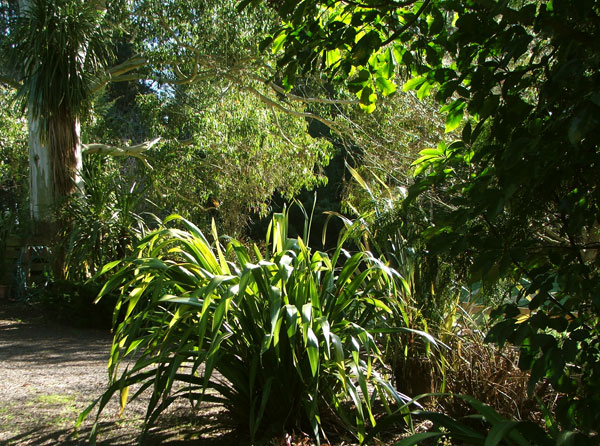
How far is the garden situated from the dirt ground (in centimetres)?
2

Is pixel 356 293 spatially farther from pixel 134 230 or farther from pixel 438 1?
pixel 134 230

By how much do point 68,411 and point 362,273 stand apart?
1890 millimetres

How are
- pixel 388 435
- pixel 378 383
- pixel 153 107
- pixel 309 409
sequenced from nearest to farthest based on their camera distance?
pixel 309 409 < pixel 378 383 < pixel 388 435 < pixel 153 107

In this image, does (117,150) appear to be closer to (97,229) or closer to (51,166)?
(51,166)

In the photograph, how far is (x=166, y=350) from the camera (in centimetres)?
292

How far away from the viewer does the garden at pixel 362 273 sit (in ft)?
5.54

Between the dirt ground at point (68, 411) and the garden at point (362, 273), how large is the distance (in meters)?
0.02

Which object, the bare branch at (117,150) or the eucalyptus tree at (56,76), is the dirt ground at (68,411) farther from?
the bare branch at (117,150)

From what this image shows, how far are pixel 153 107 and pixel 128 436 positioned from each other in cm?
1019

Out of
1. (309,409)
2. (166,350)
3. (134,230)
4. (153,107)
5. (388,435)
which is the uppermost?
(153,107)

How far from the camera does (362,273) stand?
319 centimetres

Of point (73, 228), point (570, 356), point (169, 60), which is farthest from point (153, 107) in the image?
point (570, 356)

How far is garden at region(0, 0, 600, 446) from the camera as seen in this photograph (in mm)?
1689

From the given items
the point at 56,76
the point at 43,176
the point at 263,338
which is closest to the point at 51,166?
the point at 43,176
